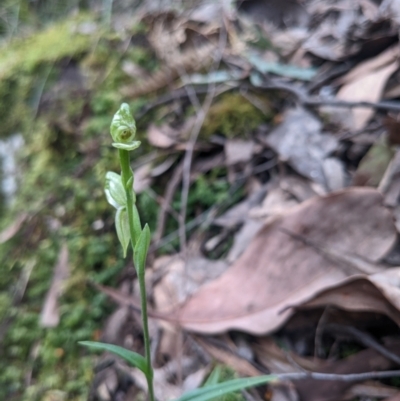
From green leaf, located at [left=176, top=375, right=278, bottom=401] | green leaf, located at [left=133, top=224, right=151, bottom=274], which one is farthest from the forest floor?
green leaf, located at [left=133, top=224, right=151, bottom=274]

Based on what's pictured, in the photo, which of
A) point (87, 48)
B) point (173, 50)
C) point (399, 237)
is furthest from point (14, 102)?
point (399, 237)

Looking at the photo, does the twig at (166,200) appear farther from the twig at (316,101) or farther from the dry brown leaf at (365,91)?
the dry brown leaf at (365,91)

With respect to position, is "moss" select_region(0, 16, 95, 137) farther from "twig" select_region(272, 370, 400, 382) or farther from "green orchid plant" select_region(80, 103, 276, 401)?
"twig" select_region(272, 370, 400, 382)

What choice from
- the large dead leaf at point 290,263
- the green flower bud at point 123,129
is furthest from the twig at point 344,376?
the green flower bud at point 123,129

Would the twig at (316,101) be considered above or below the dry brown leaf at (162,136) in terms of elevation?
above

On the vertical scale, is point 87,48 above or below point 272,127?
above

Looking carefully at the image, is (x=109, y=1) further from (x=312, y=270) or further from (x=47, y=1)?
(x=312, y=270)

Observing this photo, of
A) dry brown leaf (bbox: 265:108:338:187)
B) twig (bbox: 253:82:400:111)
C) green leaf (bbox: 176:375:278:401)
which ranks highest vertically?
twig (bbox: 253:82:400:111)
